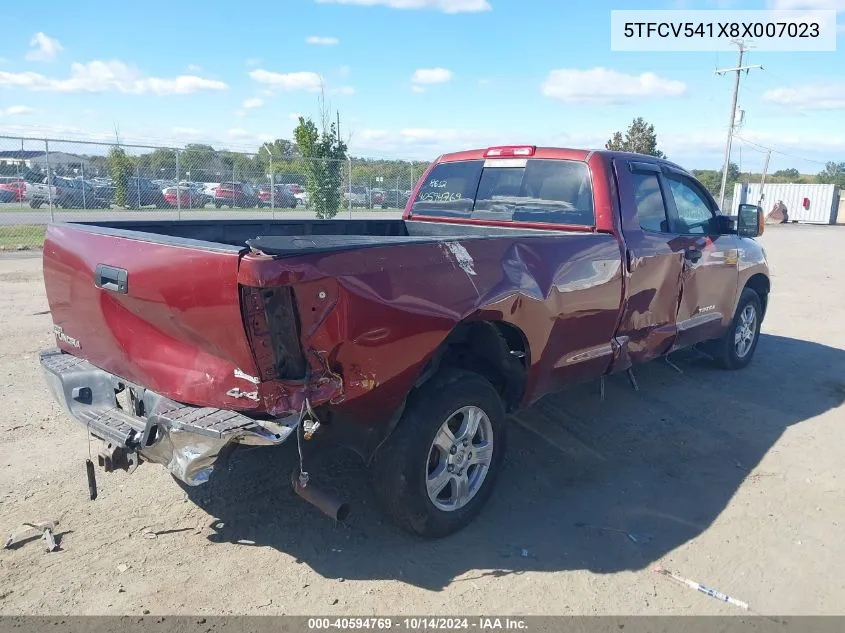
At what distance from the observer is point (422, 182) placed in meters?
6.01

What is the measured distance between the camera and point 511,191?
17.0ft

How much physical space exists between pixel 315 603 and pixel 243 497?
42.7 inches

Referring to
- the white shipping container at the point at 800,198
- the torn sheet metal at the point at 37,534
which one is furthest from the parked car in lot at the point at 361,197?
the white shipping container at the point at 800,198

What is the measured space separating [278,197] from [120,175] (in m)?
4.16

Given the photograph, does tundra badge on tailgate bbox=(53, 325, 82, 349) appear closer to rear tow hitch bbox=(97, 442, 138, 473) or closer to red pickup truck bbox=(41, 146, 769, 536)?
red pickup truck bbox=(41, 146, 769, 536)

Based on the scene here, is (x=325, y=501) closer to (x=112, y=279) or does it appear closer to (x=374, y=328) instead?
(x=374, y=328)

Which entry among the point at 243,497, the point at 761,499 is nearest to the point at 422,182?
the point at 243,497

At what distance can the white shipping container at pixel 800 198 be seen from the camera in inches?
1582

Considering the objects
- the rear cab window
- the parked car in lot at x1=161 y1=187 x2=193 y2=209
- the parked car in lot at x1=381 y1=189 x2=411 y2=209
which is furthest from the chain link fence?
the rear cab window

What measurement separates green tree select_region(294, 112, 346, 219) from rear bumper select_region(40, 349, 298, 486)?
1480 cm

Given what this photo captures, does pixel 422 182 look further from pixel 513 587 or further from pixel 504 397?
pixel 513 587

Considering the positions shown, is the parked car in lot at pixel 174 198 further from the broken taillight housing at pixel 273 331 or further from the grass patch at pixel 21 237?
the broken taillight housing at pixel 273 331

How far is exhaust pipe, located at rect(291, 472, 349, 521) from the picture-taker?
2.89 m

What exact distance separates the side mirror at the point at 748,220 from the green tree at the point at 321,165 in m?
13.3
